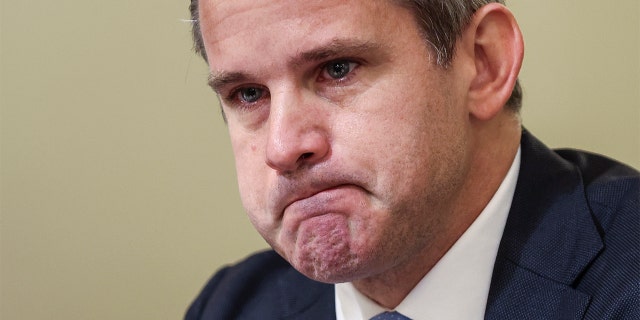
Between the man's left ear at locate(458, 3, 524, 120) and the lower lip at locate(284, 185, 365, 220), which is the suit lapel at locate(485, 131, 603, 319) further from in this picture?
the lower lip at locate(284, 185, 365, 220)

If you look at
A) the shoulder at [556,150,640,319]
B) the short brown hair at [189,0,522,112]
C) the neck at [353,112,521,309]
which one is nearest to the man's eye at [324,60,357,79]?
the short brown hair at [189,0,522,112]

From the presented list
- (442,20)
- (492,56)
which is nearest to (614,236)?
(492,56)

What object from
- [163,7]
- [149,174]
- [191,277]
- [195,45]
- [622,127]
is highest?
[163,7]

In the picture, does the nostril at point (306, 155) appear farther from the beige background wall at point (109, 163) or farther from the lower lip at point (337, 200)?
the beige background wall at point (109, 163)

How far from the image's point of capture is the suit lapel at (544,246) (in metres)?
1.39

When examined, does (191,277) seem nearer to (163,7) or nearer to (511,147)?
(163,7)

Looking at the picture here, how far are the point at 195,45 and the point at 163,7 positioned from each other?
1.91 ft

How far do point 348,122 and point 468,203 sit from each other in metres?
0.33

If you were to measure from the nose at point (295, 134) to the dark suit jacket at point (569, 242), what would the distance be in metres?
0.43

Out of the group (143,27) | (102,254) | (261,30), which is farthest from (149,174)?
(261,30)

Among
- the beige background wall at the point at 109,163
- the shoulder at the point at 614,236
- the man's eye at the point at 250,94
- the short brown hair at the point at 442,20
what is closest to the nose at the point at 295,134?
the man's eye at the point at 250,94

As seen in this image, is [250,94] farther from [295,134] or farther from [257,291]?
[257,291]

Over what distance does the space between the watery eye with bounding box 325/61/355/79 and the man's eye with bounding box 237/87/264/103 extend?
0.15 metres

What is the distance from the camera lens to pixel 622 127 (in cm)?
192
